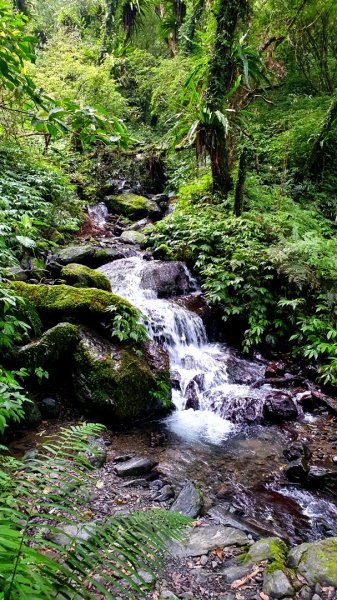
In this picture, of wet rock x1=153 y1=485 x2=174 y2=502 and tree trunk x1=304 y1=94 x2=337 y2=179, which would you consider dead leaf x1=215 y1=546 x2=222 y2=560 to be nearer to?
wet rock x1=153 y1=485 x2=174 y2=502

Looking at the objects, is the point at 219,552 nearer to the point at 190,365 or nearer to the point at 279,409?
the point at 279,409

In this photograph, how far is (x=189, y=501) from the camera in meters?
3.48

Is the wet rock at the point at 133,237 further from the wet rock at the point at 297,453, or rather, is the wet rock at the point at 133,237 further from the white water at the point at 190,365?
the wet rock at the point at 297,453

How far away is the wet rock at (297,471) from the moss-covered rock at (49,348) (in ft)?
10.3

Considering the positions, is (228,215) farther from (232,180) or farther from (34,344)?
(34,344)

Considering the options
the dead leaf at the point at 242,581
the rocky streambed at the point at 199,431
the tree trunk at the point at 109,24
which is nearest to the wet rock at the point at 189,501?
the rocky streambed at the point at 199,431

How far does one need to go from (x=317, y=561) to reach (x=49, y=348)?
3662 mm

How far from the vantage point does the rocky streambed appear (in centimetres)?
262

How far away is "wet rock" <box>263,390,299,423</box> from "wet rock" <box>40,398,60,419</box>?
10.1 ft

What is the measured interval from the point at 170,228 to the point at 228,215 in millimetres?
1536

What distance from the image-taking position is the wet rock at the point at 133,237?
10.6m

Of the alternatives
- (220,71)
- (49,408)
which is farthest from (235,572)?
(220,71)

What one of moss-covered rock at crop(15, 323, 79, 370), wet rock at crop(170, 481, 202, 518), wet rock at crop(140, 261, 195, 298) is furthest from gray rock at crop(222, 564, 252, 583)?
wet rock at crop(140, 261, 195, 298)

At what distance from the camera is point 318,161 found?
1123 cm
